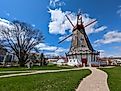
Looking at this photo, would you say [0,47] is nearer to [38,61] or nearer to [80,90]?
[38,61]

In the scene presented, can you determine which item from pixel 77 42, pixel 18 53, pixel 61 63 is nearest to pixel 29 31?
pixel 18 53

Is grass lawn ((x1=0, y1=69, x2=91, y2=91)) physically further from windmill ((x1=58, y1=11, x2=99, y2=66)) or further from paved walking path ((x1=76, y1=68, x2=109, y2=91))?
windmill ((x1=58, y1=11, x2=99, y2=66))

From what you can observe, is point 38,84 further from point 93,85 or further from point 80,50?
point 80,50

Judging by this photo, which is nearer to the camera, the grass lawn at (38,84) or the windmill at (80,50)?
the grass lawn at (38,84)

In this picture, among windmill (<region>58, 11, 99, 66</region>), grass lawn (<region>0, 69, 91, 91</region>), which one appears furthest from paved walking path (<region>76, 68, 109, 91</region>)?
windmill (<region>58, 11, 99, 66</region>)

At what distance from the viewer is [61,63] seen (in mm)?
85062

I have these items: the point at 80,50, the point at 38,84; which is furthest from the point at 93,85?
the point at 80,50

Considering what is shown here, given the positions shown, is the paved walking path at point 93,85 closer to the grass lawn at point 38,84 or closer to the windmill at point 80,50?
the grass lawn at point 38,84

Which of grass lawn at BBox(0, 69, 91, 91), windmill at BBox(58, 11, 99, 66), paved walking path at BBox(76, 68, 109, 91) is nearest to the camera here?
grass lawn at BBox(0, 69, 91, 91)

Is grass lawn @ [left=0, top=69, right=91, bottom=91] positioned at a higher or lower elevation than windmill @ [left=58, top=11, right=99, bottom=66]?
lower

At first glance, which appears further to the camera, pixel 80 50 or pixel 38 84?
pixel 80 50

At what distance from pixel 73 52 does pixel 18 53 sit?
20190mm

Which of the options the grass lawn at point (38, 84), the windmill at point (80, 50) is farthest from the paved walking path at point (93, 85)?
the windmill at point (80, 50)

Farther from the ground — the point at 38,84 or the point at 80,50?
the point at 80,50
